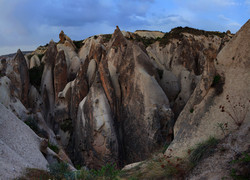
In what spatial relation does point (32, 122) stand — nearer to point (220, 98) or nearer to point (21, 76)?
point (21, 76)

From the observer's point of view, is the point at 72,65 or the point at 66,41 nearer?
the point at 72,65

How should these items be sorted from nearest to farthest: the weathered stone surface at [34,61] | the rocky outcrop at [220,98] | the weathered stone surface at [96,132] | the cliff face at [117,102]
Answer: the rocky outcrop at [220,98] < the cliff face at [117,102] < the weathered stone surface at [96,132] < the weathered stone surface at [34,61]

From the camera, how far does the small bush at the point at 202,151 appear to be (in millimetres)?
5641

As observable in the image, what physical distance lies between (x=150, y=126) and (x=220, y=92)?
18.7 ft

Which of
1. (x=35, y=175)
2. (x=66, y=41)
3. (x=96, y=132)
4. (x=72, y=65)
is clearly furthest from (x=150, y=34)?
(x=35, y=175)

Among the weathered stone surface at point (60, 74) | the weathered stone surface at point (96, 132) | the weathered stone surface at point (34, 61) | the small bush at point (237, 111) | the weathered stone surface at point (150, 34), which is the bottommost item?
the weathered stone surface at point (96, 132)

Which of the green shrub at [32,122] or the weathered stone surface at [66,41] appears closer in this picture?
the green shrub at [32,122]

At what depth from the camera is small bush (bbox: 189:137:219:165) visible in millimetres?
5641

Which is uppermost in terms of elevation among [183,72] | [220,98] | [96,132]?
[183,72]

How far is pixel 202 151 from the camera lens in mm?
5816

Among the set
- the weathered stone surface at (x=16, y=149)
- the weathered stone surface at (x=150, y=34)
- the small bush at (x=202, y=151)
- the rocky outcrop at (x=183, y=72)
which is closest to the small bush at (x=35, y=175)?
the weathered stone surface at (x=16, y=149)

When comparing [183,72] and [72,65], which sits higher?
[72,65]

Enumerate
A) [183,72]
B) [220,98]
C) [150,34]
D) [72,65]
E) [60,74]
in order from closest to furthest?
[220,98], [183,72], [60,74], [72,65], [150,34]

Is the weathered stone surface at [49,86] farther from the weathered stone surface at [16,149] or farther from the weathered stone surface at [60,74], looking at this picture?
the weathered stone surface at [16,149]
